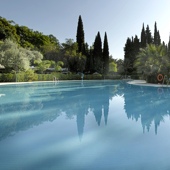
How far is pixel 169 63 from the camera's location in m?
23.8

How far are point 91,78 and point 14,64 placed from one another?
17709mm

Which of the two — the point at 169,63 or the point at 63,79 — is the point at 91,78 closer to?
the point at 63,79

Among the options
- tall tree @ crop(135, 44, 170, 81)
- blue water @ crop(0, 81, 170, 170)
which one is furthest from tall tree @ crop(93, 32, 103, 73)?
blue water @ crop(0, 81, 170, 170)

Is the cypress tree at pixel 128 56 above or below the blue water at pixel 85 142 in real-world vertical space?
above

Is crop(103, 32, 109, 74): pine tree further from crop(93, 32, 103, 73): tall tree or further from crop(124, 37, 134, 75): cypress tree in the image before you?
crop(124, 37, 134, 75): cypress tree

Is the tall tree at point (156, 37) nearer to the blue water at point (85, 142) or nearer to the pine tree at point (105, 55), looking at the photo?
the pine tree at point (105, 55)

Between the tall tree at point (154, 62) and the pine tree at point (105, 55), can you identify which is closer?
the tall tree at point (154, 62)

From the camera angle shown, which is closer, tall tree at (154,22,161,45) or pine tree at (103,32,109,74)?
tall tree at (154,22,161,45)

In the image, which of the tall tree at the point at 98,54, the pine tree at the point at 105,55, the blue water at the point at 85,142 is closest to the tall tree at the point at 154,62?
the blue water at the point at 85,142

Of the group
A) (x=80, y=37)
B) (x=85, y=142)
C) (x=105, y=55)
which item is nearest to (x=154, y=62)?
(x=85, y=142)

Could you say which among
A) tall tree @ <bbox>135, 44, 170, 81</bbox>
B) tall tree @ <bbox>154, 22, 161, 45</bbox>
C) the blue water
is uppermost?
tall tree @ <bbox>154, 22, 161, 45</bbox>

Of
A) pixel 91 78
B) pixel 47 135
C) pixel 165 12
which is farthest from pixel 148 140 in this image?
pixel 91 78

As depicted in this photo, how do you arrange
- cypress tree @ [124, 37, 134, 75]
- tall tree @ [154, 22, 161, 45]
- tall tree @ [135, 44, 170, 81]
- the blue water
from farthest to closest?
cypress tree @ [124, 37, 134, 75] → tall tree @ [154, 22, 161, 45] → tall tree @ [135, 44, 170, 81] → the blue water

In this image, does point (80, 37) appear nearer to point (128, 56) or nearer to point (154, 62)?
point (128, 56)
